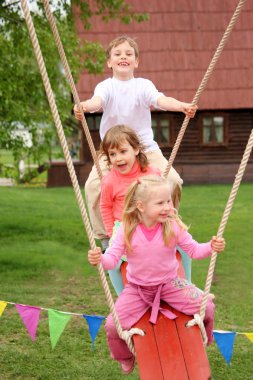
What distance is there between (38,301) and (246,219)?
22.9 feet

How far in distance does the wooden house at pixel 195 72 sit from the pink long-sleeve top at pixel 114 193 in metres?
14.2

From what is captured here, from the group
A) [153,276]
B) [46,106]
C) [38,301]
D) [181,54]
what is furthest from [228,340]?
[181,54]

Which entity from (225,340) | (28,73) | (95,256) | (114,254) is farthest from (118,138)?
(28,73)

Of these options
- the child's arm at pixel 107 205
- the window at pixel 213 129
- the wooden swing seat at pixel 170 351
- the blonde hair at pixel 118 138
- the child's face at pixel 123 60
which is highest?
the child's face at pixel 123 60

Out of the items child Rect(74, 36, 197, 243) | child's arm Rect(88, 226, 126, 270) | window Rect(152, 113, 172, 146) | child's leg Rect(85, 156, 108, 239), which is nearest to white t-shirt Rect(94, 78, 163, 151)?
child Rect(74, 36, 197, 243)

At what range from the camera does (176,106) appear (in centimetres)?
425

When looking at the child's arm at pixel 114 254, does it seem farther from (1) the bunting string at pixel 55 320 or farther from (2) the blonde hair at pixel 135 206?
(1) the bunting string at pixel 55 320

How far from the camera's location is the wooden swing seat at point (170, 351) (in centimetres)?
325

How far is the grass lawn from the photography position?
591 cm

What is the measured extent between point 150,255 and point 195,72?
16.0m

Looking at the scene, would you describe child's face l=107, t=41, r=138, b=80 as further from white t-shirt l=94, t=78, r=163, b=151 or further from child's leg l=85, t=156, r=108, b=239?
child's leg l=85, t=156, r=108, b=239

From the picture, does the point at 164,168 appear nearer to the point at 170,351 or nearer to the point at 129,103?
the point at 129,103

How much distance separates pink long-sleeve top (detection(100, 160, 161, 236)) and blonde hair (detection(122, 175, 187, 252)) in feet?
2.68

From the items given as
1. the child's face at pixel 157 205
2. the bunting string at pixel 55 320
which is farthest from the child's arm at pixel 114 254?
the bunting string at pixel 55 320
